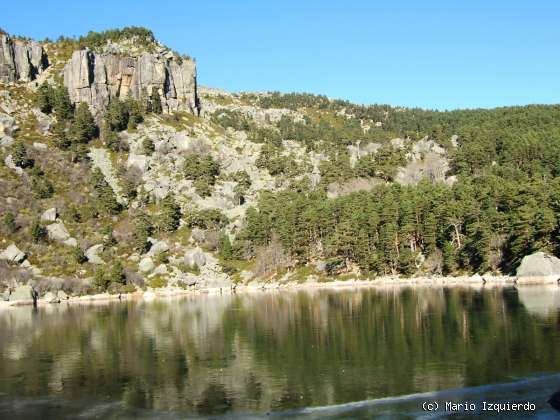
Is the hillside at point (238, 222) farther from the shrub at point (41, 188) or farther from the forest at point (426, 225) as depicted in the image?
the shrub at point (41, 188)

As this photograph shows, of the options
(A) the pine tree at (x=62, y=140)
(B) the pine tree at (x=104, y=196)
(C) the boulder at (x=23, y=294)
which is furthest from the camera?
(A) the pine tree at (x=62, y=140)

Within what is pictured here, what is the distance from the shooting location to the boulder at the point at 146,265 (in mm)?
148250

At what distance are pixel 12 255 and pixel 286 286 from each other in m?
66.2

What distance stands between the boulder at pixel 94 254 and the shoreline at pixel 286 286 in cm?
1449

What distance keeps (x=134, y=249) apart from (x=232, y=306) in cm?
6158

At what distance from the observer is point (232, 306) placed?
103m

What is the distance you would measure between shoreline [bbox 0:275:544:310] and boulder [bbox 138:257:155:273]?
8.39 metres

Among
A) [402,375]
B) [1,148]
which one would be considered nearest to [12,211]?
[1,148]

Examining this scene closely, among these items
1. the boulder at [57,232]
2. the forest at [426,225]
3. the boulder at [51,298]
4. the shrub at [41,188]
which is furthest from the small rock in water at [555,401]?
the shrub at [41,188]

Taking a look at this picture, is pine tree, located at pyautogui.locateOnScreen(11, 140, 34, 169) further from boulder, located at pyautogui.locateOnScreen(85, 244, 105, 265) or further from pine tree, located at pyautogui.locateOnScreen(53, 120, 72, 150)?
boulder, located at pyautogui.locateOnScreen(85, 244, 105, 265)

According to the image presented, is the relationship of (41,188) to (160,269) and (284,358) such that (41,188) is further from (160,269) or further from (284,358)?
(284,358)

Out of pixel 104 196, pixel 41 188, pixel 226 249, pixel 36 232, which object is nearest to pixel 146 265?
pixel 226 249

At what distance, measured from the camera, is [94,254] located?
15050cm

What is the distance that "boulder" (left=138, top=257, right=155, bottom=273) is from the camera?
148250 millimetres
